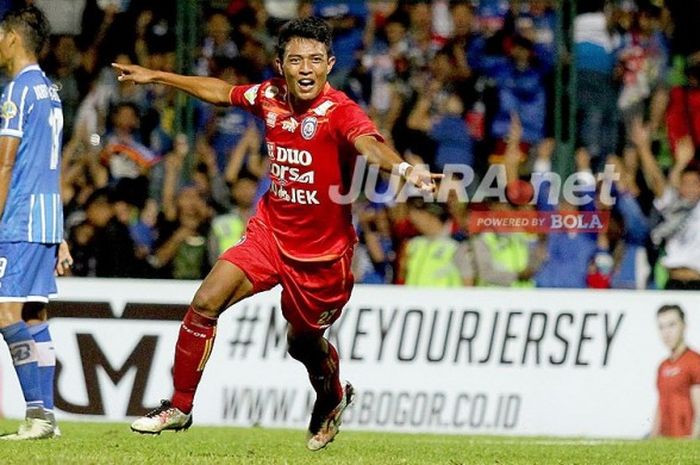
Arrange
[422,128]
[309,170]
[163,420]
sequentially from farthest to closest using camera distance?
[422,128] → [309,170] → [163,420]

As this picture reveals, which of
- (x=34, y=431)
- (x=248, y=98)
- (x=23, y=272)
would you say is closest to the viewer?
(x=248, y=98)

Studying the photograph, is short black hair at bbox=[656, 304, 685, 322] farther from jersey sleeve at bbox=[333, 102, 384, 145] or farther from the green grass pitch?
jersey sleeve at bbox=[333, 102, 384, 145]

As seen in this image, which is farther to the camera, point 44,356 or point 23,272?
point 44,356

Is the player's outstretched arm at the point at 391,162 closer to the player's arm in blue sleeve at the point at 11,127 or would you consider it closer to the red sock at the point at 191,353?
the red sock at the point at 191,353

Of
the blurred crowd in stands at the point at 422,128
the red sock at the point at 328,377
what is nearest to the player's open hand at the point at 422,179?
the red sock at the point at 328,377

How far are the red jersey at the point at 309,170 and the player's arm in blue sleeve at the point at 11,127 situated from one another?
5.67 feet

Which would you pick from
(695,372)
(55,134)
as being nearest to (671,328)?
(695,372)

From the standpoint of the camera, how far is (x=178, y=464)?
879 centimetres

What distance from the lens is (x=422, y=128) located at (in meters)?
17.1

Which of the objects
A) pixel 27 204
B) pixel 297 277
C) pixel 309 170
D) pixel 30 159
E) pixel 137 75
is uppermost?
pixel 137 75

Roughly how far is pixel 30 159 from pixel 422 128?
7.08 metres

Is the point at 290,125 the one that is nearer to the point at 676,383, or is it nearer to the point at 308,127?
the point at 308,127

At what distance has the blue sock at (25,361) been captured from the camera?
35.0 feet

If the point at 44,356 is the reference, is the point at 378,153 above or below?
above
